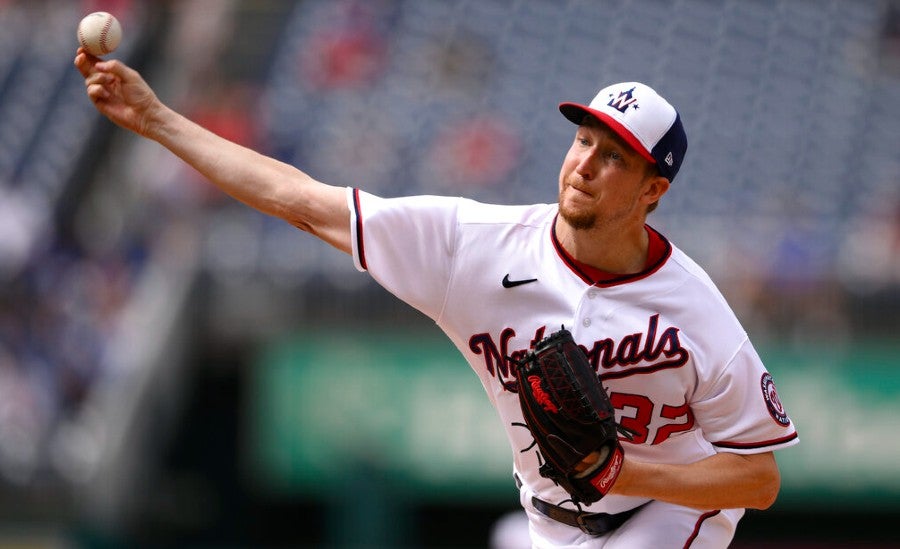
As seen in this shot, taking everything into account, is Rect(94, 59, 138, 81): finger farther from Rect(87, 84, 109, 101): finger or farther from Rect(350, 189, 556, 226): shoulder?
Rect(350, 189, 556, 226): shoulder

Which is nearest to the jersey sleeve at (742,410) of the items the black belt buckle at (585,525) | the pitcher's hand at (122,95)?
the black belt buckle at (585,525)

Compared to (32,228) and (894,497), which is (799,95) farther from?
(32,228)

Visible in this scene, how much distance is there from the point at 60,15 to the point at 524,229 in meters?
12.6

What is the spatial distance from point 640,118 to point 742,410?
0.89 m

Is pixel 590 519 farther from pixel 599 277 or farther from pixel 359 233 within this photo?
pixel 359 233

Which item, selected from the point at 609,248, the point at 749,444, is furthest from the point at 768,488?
the point at 609,248

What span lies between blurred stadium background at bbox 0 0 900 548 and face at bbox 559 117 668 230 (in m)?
6.64

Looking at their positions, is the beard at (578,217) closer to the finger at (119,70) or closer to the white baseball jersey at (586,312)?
the white baseball jersey at (586,312)

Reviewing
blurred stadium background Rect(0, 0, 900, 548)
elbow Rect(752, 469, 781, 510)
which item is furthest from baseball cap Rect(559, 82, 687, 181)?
blurred stadium background Rect(0, 0, 900, 548)

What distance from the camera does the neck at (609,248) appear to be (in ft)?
13.6

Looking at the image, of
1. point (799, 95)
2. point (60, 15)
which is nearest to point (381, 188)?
point (799, 95)

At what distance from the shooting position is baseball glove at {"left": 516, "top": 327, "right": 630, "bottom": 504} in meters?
3.70

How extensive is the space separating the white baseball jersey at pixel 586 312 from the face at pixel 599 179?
0.66ft

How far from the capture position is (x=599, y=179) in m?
4.01
